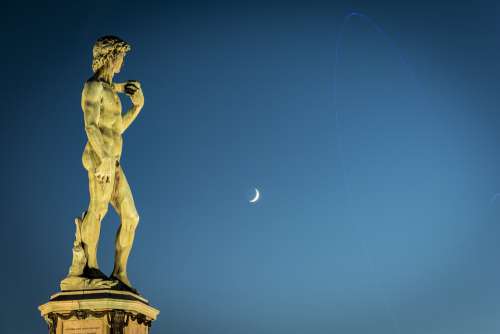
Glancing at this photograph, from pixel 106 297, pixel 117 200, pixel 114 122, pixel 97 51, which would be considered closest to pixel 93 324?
pixel 106 297

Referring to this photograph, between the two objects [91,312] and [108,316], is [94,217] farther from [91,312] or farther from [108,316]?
[108,316]

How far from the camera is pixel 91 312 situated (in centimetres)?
1995

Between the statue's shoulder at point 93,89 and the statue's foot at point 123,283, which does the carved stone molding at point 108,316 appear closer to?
the statue's foot at point 123,283

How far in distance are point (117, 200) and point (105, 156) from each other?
50.4 inches

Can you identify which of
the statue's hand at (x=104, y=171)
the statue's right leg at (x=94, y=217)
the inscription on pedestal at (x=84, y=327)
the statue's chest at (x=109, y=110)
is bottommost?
the inscription on pedestal at (x=84, y=327)

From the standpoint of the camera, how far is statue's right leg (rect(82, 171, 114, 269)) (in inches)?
833

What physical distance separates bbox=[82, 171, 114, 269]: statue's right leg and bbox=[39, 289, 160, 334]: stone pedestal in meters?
1.18

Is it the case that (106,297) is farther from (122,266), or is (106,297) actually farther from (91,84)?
(91,84)

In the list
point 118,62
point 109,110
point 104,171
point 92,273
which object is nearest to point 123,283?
point 92,273

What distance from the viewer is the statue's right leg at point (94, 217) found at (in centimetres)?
2116

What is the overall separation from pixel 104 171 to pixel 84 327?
3976 mm

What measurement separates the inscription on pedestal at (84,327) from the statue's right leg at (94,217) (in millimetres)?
1593

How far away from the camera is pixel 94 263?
21125mm

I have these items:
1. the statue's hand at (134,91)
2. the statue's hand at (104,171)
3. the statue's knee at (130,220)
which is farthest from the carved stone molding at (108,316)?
the statue's hand at (134,91)
